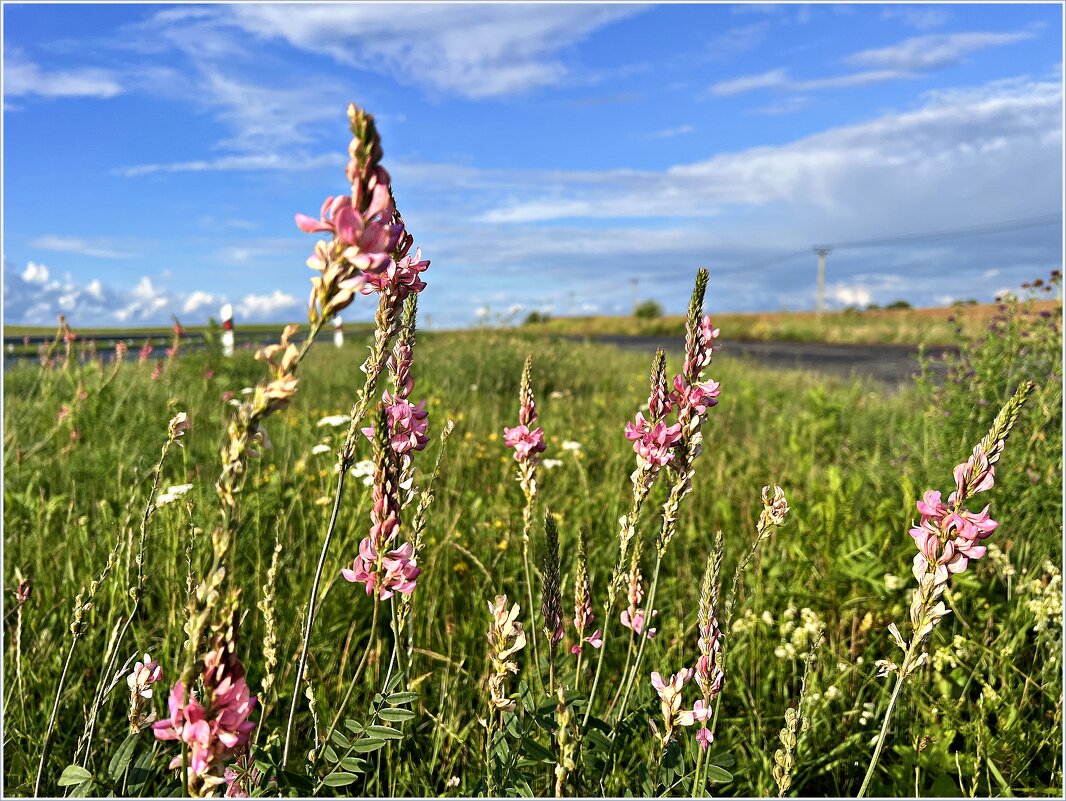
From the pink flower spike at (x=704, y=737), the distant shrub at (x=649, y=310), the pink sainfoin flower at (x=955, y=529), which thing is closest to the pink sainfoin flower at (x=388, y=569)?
the pink flower spike at (x=704, y=737)

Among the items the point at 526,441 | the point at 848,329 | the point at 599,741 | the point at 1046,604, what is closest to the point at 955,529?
the point at 599,741

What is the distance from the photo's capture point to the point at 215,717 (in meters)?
0.93

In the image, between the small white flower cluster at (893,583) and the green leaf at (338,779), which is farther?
the small white flower cluster at (893,583)

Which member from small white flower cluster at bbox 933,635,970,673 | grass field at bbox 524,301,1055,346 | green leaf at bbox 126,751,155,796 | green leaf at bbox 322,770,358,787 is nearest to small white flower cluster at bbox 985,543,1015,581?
small white flower cluster at bbox 933,635,970,673

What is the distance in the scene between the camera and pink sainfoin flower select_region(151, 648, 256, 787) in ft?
2.94

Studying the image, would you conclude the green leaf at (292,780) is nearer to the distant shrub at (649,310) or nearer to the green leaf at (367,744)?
the green leaf at (367,744)

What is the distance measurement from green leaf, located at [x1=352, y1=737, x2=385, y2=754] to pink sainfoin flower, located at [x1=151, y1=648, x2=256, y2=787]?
20.7 inches

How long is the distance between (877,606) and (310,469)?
11.0ft

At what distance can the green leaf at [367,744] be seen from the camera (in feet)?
4.73

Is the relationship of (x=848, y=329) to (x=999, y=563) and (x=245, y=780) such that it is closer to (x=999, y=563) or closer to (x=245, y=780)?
(x=999, y=563)

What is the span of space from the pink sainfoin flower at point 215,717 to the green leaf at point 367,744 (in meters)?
0.53

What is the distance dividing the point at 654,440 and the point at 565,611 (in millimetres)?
1928

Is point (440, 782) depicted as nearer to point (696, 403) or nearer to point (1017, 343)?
point (696, 403)

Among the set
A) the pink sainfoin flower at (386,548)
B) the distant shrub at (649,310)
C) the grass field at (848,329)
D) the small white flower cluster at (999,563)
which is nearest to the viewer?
the pink sainfoin flower at (386,548)
